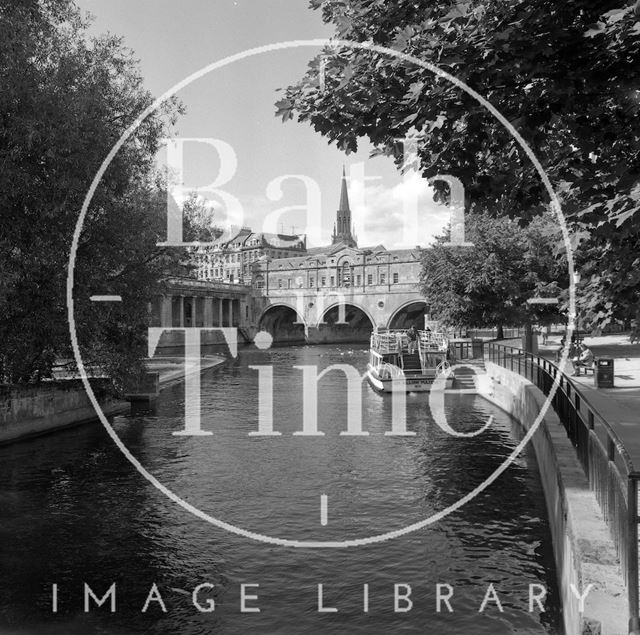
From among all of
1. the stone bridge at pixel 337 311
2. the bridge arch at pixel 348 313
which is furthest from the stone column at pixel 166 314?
the bridge arch at pixel 348 313

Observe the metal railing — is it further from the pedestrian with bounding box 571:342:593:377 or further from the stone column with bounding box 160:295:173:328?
the stone column with bounding box 160:295:173:328

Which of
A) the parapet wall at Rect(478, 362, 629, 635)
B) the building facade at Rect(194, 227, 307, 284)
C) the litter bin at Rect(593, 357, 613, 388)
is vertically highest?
the building facade at Rect(194, 227, 307, 284)

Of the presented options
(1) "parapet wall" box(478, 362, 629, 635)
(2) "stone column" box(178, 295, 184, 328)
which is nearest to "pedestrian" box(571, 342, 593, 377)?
(1) "parapet wall" box(478, 362, 629, 635)

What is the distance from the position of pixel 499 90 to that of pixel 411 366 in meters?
27.3

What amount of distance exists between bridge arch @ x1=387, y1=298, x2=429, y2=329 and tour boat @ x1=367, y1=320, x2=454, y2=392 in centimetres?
4610

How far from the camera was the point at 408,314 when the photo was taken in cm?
9212

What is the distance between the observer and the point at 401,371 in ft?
109

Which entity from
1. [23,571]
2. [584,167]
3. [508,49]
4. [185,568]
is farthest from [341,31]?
[23,571]

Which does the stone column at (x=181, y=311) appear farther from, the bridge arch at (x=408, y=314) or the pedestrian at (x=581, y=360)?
the pedestrian at (x=581, y=360)

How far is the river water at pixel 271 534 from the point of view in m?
9.41

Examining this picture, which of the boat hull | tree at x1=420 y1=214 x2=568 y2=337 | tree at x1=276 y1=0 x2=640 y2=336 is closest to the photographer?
tree at x1=276 y1=0 x2=640 y2=336

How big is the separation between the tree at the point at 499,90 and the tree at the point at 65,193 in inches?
460

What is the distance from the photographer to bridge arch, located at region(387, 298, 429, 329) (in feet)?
285

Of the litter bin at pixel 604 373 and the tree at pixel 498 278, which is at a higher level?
the tree at pixel 498 278
